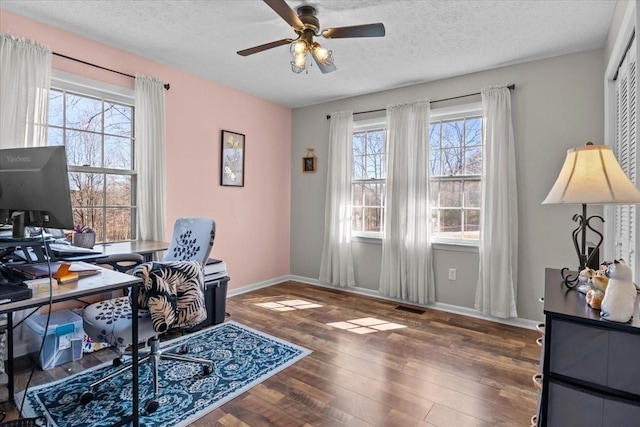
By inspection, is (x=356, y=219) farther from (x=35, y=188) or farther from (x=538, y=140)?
(x=35, y=188)

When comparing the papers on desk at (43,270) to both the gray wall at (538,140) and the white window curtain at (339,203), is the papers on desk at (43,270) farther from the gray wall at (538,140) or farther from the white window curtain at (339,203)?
the gray wall at (538,140)

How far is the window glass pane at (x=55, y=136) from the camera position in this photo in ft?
8.79

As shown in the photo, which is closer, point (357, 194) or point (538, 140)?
point (538, 140)

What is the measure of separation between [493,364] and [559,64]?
2732 mm

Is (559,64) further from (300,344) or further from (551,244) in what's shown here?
(300,344)

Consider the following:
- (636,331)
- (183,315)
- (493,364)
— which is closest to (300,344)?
(183,315)

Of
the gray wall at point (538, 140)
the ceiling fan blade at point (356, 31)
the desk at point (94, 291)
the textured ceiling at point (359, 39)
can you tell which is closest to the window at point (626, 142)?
the gray wall at point (538, 140)

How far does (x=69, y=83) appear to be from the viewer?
276cm

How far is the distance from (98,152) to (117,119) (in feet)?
1.24

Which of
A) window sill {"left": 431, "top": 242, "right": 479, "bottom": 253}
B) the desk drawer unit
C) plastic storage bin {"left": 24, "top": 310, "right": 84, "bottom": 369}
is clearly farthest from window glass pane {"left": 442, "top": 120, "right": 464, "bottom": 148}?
plastic storage bin {"left": 24, "top": 310, "right": 84, "bottom": 369}

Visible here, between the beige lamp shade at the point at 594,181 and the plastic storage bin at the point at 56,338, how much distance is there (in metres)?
3.15

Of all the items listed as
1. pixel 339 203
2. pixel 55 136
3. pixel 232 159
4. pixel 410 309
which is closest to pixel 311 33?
pixel 232 159

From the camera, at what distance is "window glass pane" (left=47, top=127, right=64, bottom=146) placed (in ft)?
8.79

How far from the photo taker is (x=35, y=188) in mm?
1409
